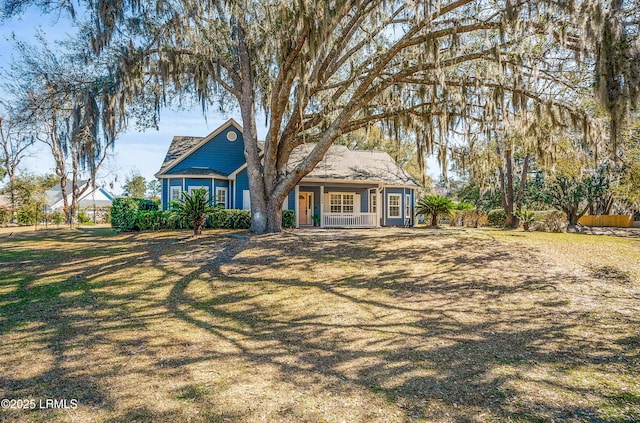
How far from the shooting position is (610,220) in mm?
29625

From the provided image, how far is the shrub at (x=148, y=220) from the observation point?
1468 centimetres

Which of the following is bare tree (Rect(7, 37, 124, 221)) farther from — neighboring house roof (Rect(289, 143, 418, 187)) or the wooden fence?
the wooden fence

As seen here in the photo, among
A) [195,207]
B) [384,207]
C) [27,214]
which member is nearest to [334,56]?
[195,207]

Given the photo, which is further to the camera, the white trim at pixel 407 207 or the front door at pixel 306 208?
the white trim at pixel 407 207

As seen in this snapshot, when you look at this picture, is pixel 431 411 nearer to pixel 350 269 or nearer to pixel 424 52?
pixel 350 269

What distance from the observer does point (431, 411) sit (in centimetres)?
321

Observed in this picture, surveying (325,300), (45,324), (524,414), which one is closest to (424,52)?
(325,300)

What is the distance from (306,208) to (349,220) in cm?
276

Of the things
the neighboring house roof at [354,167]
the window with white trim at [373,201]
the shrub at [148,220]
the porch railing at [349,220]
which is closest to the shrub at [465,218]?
the neighboring house roof at [354,167]

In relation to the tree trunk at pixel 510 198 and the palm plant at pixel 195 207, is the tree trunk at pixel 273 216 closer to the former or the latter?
the palm plant at pixel 195 207

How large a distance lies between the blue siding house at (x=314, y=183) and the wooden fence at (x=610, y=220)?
1973 centimetres

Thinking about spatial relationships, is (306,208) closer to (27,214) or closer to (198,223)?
(198,223)

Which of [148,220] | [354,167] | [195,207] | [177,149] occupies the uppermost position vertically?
[177,149]

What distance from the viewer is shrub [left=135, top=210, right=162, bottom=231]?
48.2 ft
